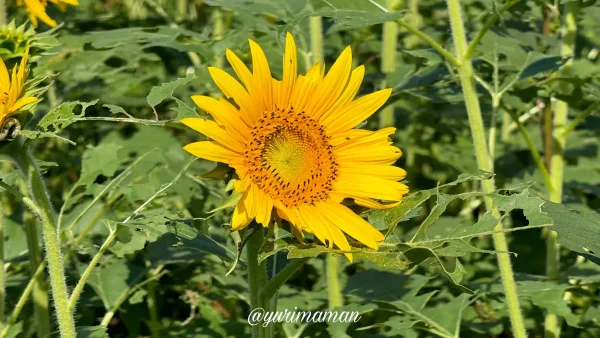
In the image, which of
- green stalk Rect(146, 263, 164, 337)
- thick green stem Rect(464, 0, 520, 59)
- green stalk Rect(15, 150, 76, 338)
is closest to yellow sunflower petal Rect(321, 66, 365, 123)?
thick green stem Rect(464, 0, 520, 59)

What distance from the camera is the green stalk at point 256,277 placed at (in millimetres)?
1387

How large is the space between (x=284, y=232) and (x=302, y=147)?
0.24m

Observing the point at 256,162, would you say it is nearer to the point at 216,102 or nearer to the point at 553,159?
the point at 216,102

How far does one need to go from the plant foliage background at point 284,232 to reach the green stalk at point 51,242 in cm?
7

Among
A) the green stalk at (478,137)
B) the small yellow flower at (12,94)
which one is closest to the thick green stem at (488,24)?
the green stalk at (478,137)

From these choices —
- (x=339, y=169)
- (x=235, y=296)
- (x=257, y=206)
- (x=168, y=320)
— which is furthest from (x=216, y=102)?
(x=168, y=320)

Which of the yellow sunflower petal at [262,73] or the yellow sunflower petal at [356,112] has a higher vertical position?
the yellow sunflower petal at [262,73]

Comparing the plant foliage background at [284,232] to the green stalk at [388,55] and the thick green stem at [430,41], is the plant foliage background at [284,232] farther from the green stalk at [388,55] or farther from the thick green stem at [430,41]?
the green stalk at [388,55]

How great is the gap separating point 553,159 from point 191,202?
0.96 meters

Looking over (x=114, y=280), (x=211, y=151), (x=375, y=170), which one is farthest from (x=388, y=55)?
(x=211, y=151)

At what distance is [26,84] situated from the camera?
1.42 meters

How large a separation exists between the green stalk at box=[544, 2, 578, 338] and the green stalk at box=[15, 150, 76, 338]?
3.90ft

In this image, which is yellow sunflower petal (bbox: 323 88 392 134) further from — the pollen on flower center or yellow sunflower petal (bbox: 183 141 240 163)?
yellow sunflower petal (bbox: 183 141 240 163)

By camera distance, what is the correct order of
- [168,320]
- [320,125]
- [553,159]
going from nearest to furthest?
[320,125]
[553,159]
[168,320]
